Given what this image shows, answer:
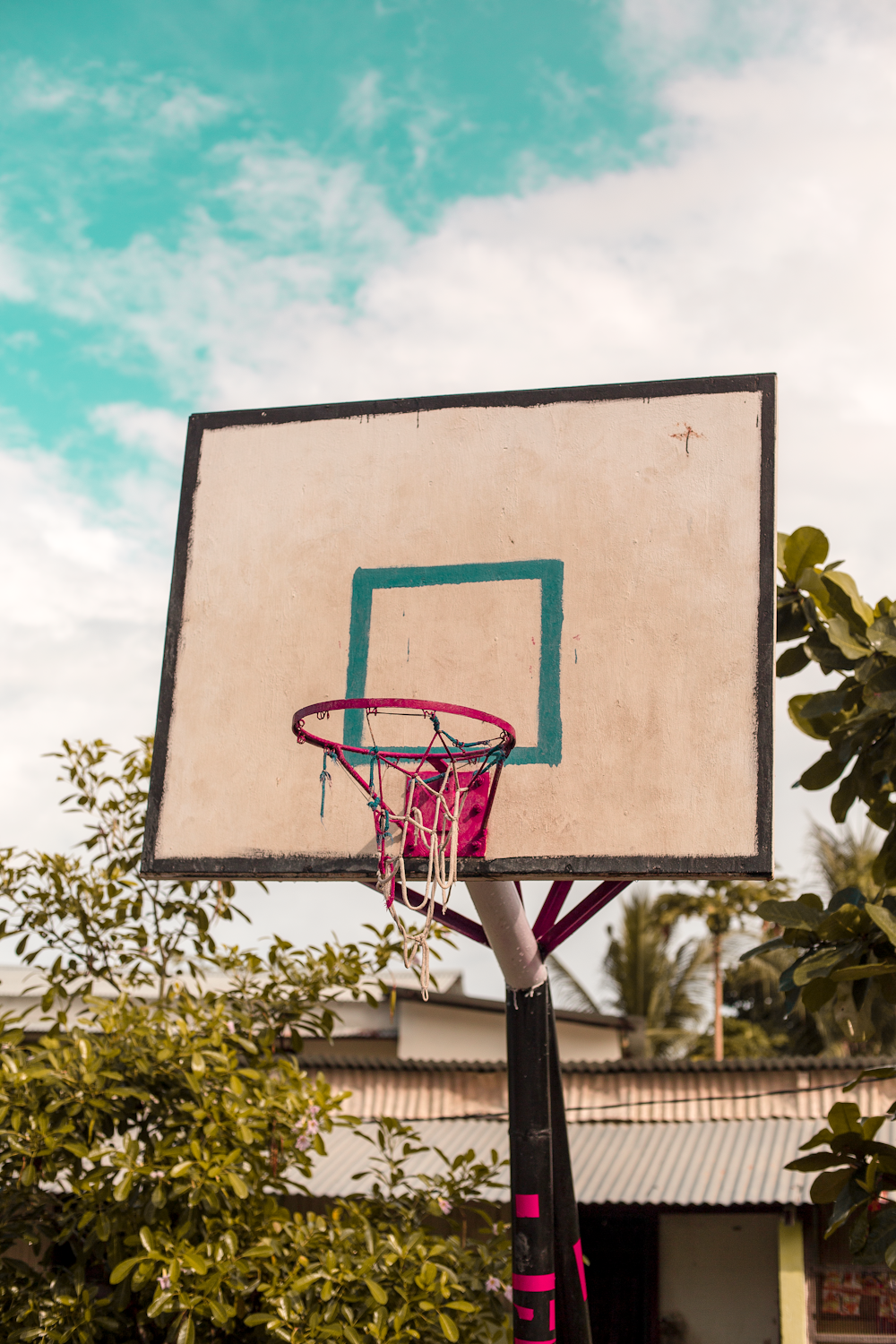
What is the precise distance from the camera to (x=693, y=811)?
12.9 ft

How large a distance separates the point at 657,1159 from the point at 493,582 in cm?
692

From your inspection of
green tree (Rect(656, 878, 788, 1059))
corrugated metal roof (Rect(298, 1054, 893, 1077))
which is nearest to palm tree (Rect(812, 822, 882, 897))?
green tree (Rect(656, 878, 788, 1059))

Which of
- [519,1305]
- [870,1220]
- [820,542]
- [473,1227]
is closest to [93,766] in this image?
[519,1305]

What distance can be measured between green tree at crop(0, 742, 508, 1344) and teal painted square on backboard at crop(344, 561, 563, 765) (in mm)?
2123

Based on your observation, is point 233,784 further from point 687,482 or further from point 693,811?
point 687,482

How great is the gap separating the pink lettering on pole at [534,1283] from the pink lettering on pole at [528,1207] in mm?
245

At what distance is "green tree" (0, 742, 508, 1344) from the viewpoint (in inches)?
199

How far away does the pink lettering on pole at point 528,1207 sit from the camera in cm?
524

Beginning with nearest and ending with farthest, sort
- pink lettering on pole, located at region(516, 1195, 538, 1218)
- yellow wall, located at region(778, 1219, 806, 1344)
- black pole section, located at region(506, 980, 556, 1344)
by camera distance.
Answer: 1. black pole section, located at region(506, 980, 556, 1344)
2. pink lettering on pole, located at region(516, 1195, 538, 1218)
3. yellow wall, located at region(778, 1219, 806, 1344)

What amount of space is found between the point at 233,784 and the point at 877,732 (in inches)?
99.1

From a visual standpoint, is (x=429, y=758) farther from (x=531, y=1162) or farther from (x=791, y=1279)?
(x=791, y=1279)

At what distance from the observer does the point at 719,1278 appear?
9883 millimetres

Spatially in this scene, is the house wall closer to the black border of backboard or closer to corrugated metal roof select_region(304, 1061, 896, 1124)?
corrugated metal roof select_region(304, 1061, 896, 1124)

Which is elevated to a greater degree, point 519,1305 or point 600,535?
point 600,535
